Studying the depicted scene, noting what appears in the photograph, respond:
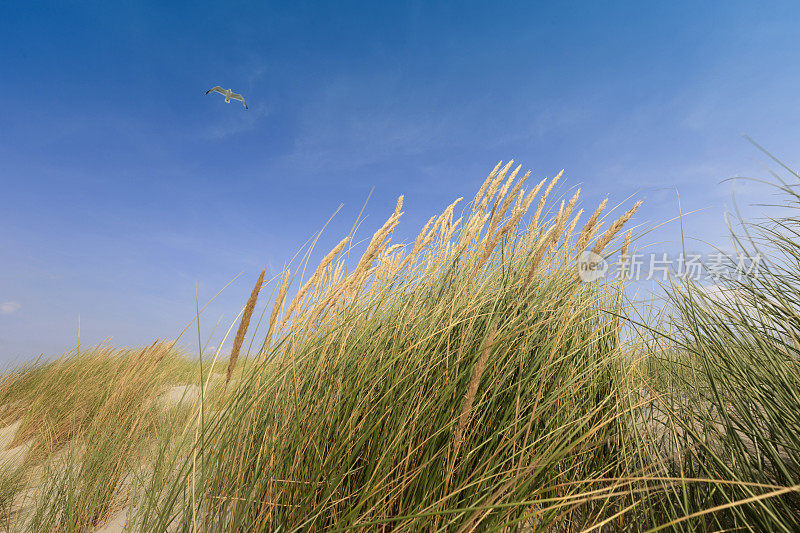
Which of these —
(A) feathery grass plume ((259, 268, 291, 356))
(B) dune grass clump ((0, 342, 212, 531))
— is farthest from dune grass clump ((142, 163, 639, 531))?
(B) dune grass clump ((0, 342, 212, 531))

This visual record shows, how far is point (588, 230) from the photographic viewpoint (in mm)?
1987

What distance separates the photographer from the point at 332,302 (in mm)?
1744

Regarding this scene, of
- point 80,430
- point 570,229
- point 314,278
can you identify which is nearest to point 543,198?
point 570,229

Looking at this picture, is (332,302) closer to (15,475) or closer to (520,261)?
(520,261)

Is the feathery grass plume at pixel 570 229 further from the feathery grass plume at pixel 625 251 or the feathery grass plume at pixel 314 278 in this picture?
the feathery grass plume at pixel 314 278

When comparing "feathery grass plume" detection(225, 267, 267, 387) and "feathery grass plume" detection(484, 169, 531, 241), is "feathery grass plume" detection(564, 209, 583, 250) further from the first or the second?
"feathery grass plume" detection(225, 267, 267, 387)

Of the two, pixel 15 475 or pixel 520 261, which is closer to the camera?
pixel 520 261

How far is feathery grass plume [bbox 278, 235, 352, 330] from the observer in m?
1.74

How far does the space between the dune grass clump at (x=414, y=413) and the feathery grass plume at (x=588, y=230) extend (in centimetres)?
1

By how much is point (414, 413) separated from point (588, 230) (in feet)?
4.32

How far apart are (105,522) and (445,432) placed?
228cm

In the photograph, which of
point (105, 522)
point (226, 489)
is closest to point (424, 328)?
point (226, 489)

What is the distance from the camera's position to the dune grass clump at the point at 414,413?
49.3 inches

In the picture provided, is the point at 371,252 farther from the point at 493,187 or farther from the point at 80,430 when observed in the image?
the point at 80,430
